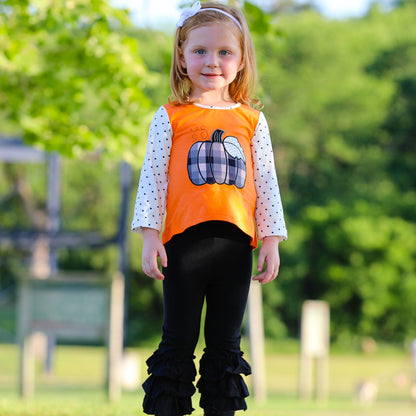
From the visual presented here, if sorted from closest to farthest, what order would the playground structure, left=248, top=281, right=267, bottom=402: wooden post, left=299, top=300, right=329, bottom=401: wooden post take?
1. the playground structure
2. left=248, top=281, right=267, bottom=402: wooden post
3. left=299, top=300, right=329, bottom=401: wooden post

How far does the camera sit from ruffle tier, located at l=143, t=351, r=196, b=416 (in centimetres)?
273

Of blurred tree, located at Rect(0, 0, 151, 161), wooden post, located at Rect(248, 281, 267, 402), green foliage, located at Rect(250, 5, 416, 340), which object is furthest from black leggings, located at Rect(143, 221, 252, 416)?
green foliage, located at Rect(250, 5, 416, 340)

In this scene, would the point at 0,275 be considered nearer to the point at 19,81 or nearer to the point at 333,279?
the point at 333,279

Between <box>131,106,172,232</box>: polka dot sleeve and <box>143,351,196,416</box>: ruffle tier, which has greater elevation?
<box>131,106,172,232</box>: polka dot sleeve

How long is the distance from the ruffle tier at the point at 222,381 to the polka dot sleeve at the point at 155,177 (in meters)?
0.55

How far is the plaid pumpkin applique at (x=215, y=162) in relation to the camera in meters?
2.75

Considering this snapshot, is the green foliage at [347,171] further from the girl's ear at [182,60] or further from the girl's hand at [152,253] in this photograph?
the girl's hand at [152,253]

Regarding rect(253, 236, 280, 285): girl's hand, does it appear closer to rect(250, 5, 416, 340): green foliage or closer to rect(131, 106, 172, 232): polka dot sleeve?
rect(131, 106, 172, 232): polka dot sleeve

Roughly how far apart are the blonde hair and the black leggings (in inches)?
22.4

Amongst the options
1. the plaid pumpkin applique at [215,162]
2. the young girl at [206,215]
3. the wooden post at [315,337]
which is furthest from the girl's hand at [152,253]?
the wooden post at [315,337]

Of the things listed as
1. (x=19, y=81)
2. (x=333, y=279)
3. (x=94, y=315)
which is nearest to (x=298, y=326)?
(x=333, y=279)

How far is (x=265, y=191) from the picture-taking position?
2906 millimetres

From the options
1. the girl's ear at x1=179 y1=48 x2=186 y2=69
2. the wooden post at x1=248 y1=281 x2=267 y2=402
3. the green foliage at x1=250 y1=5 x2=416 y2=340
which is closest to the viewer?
the girl's ear at x1=179 y1=48 x2=186 y2=69

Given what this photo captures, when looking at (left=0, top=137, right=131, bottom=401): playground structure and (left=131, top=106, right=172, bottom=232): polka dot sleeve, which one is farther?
(left=0, top=137, right=131, bottom=401): playground structure
